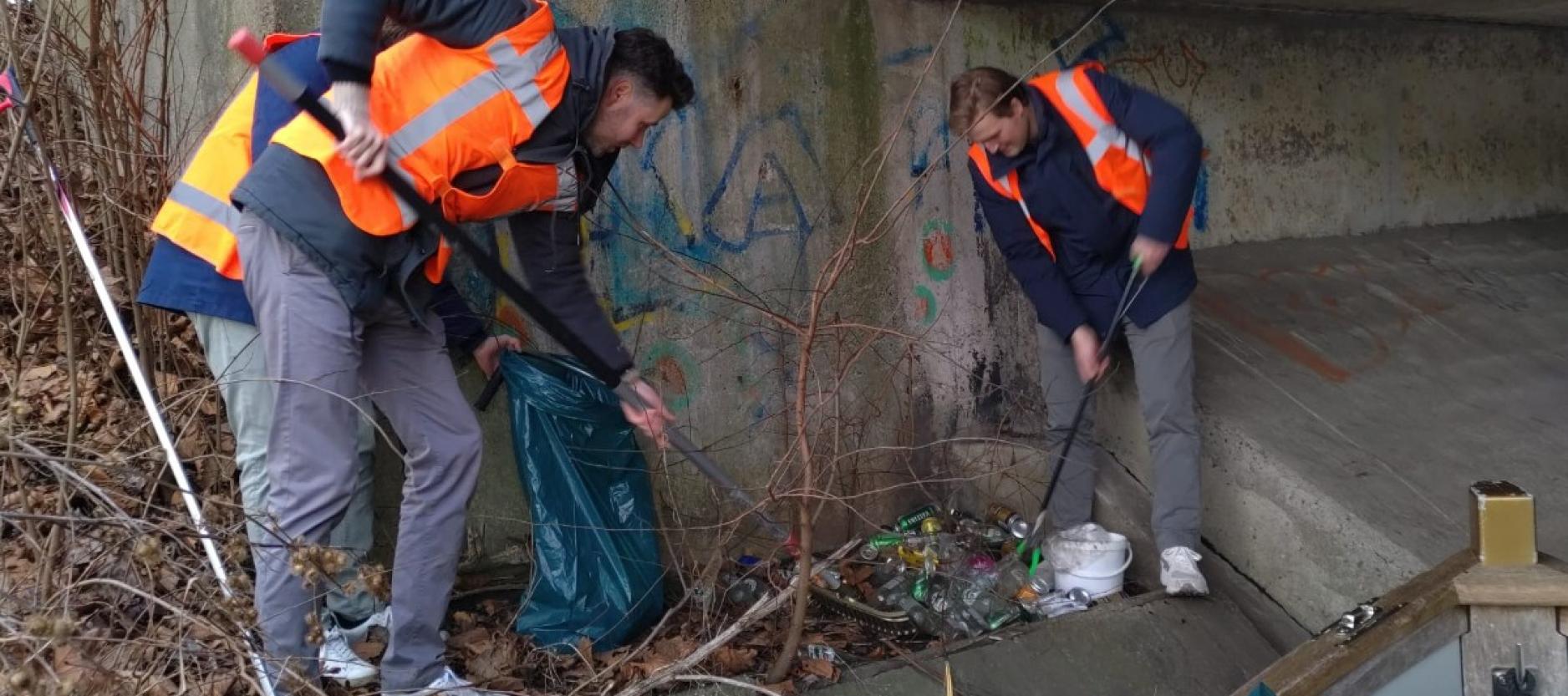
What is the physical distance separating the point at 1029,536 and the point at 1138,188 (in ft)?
4.07

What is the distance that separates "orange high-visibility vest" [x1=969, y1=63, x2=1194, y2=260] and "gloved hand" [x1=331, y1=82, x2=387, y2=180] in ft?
6.75

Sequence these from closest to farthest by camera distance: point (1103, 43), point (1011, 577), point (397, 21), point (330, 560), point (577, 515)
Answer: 1. point (330, 560)
2. point (397, 21)
3. point (577, 515)
4. point (1011, 577)
5. point (1103, 43)

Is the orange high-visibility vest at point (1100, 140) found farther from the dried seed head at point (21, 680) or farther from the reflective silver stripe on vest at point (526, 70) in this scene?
the dried seed head at point (21, 680)

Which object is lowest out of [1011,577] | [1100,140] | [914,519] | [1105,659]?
[1105,659]

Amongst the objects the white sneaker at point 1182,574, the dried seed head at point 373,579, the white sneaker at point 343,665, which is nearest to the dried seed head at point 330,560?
the dried seed head at point 373,579

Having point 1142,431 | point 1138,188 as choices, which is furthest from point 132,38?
point 1142,431

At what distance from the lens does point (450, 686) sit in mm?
2814

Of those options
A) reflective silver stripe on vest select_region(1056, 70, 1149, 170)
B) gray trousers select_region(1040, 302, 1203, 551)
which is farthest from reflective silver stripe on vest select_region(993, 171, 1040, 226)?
gray trousers select_region(1040, 302, 1203, 551)

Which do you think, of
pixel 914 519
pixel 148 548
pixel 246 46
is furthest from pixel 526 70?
pixel 914 519

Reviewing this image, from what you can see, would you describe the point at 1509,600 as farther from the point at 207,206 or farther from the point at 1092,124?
the point at 207,206

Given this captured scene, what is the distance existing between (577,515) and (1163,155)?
204 cm

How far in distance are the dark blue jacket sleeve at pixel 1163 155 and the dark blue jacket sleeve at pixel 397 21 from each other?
6.28 ft

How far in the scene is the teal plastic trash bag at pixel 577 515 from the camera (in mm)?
3395

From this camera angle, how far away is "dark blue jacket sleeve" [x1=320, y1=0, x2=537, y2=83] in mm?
2529
